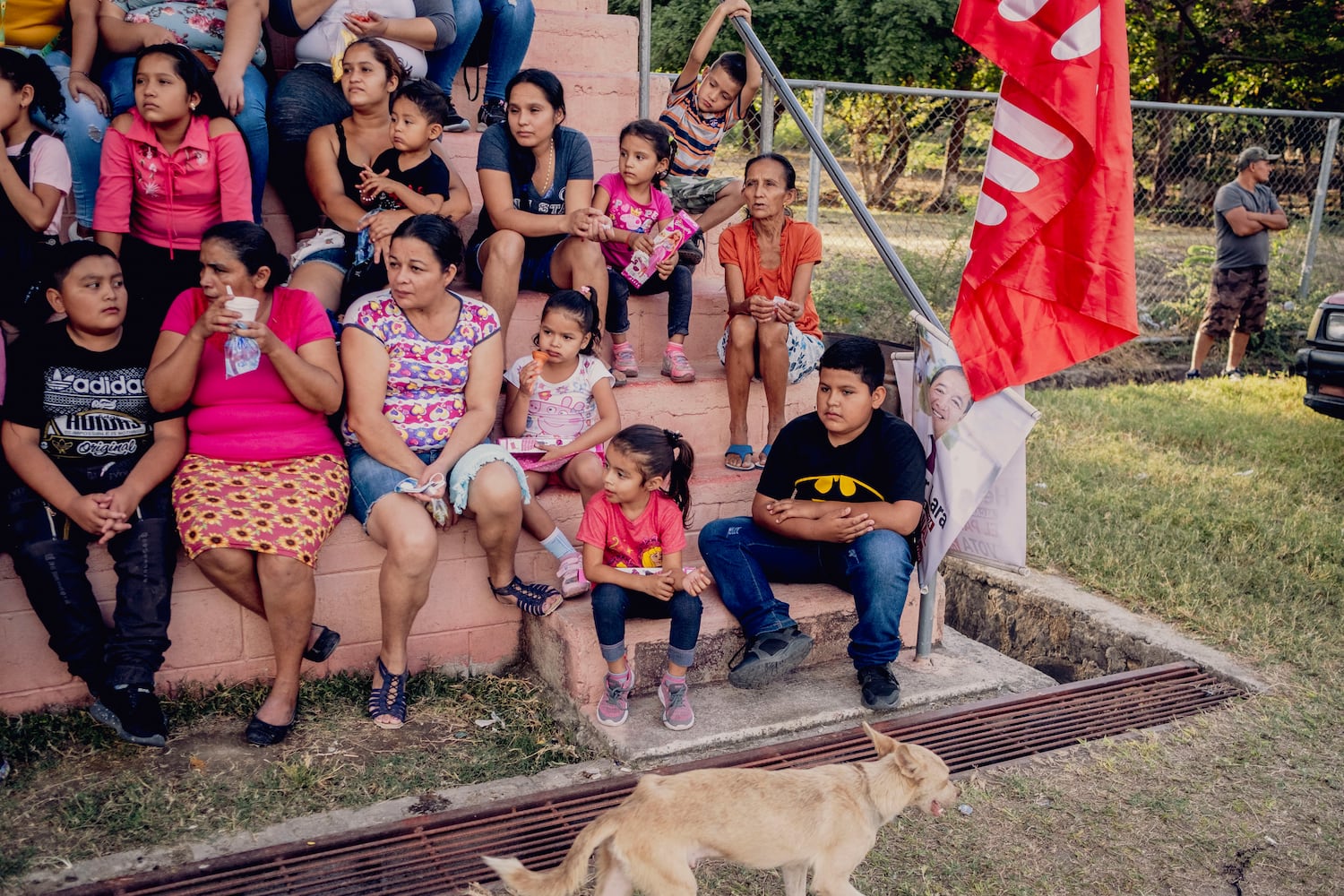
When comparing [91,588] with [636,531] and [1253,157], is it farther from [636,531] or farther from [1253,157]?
[1253,157]

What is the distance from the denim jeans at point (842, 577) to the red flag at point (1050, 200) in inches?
26.2

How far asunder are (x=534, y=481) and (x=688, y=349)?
1461mm

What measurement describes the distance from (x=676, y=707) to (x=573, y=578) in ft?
2.13

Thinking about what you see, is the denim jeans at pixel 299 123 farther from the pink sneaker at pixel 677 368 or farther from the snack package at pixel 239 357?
the pink sneaker at pixel 677 368

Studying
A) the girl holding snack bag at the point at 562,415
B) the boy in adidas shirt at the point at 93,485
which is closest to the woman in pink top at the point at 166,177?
the boy in adidas shirt at the point at 93,485

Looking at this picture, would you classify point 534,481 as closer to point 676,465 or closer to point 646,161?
point 676,465

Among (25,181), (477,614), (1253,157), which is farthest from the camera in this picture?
(1253,157)

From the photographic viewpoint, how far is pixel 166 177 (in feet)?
13.3

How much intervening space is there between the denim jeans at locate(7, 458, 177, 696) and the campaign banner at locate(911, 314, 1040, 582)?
8.46ft

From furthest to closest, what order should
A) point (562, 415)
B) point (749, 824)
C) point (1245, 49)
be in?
point (1245, 49), point (562, 415), point (749, 824)

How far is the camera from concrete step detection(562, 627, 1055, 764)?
11.7ft

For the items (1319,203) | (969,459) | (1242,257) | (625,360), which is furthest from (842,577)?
(1319,203)

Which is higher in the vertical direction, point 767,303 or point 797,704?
point 767,303

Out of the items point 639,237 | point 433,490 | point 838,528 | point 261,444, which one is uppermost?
point 639,237
